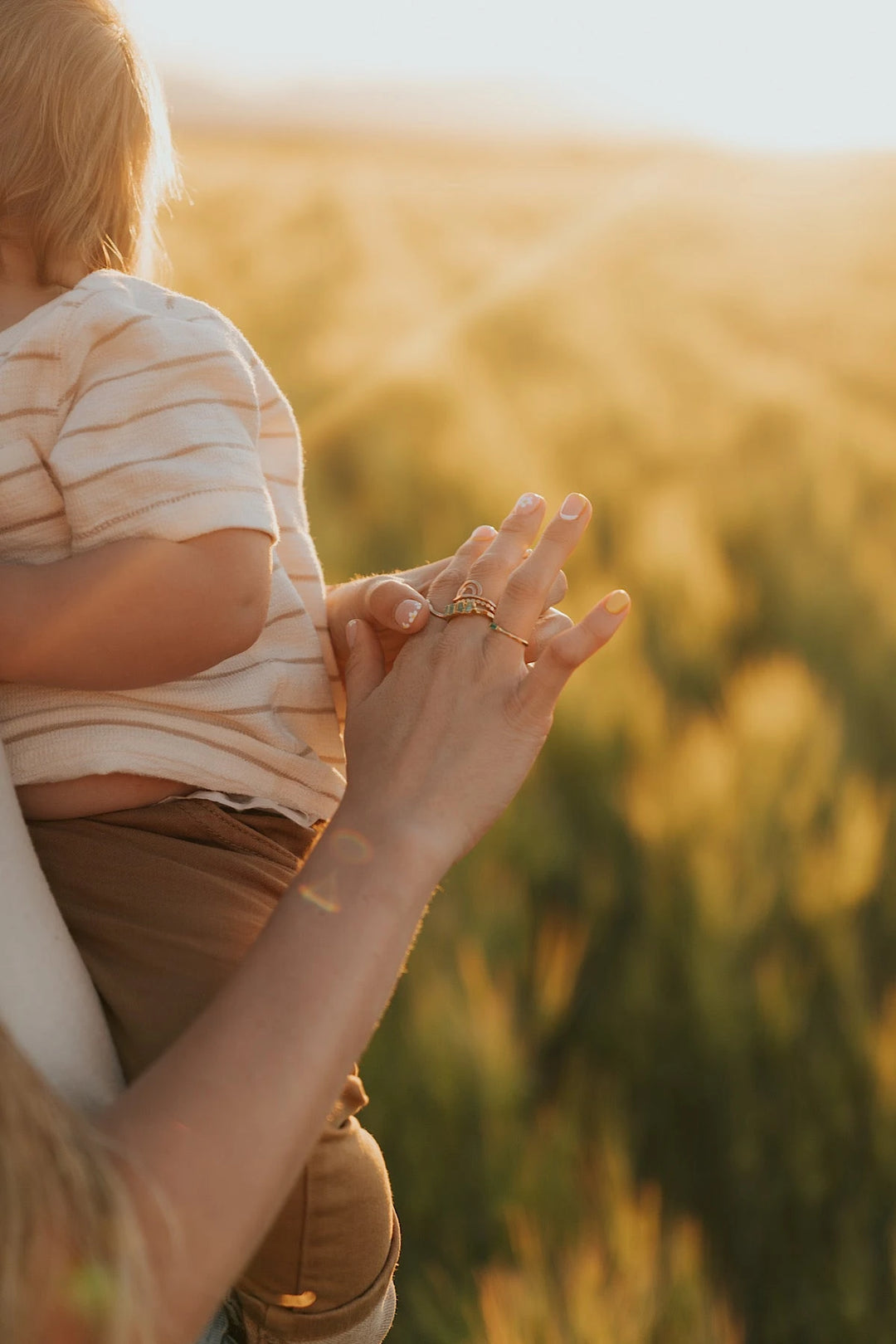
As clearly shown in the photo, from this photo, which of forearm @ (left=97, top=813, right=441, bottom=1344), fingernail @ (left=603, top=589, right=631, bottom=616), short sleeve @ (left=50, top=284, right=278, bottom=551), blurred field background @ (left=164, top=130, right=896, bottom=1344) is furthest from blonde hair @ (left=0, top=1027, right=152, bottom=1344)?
blurred field background @ (left=164, top=130, right=896, bottom=1344)

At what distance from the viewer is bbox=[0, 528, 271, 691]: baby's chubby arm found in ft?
1.94

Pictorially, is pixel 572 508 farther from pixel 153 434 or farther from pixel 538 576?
pixel 153 434

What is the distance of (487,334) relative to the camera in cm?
269

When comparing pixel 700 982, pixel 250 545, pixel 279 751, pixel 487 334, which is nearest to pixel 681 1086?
pixel 700 982

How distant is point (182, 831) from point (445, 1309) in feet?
1.74

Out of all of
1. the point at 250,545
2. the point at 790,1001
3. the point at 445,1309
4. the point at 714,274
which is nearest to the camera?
the point at 250,545

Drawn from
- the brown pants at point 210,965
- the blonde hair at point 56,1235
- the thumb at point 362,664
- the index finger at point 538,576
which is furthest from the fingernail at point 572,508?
the blonde hair at point 56,1235

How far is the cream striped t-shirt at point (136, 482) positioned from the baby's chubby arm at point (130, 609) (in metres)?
0.01

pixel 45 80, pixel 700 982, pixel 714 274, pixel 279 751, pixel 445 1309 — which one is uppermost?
pixel 45 80

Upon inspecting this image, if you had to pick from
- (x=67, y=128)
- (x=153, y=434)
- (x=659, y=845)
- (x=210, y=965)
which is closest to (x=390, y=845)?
(x=210, y=965)

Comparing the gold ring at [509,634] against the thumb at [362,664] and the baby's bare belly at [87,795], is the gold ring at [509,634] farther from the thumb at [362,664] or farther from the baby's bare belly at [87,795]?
the baby's bare belly at [87,795]

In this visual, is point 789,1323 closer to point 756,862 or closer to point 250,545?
point 756,862

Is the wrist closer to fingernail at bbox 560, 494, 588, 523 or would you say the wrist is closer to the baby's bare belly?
the baby's bare belly

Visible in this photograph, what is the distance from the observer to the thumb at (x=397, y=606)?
27.1 inches
